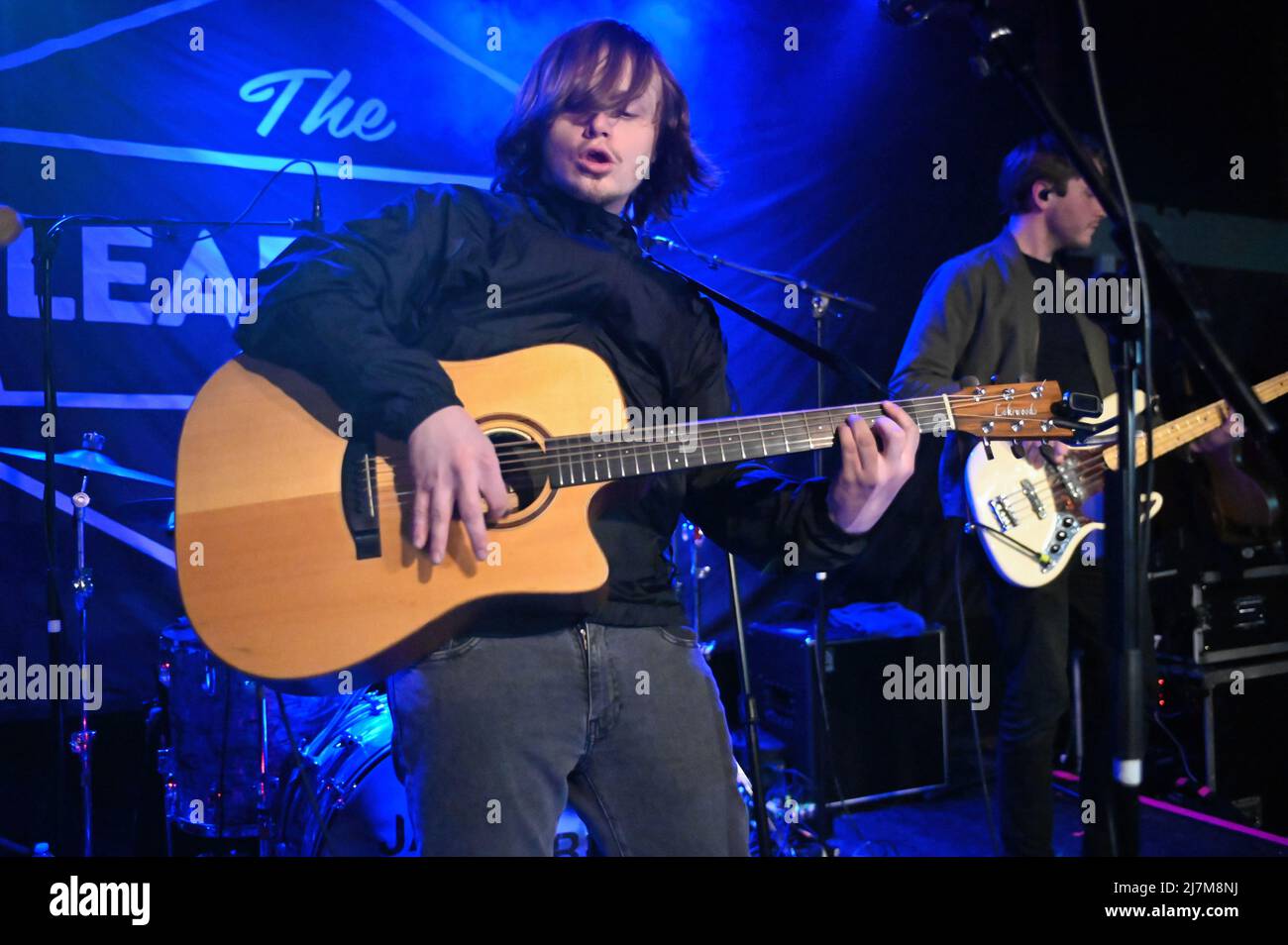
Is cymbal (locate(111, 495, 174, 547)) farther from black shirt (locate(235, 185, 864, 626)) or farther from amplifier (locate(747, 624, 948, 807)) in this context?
amplifier (locate(747, 624, 948, 807))

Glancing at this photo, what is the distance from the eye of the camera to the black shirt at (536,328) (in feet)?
6.29

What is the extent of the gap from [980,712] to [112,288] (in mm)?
5214

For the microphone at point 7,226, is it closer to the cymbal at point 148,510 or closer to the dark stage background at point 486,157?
the cymbal at point 148,510

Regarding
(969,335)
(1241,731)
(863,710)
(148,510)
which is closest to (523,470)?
(148,510)

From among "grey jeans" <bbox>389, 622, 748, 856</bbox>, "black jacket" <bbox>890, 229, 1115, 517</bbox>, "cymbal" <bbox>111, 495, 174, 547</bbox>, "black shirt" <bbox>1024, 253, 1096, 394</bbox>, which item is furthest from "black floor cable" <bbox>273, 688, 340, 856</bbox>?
"black shirt" <bbox>1024, 253, 1096, 394</bbox>

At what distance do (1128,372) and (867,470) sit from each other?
1.75ft

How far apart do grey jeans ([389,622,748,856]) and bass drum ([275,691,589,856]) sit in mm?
1218

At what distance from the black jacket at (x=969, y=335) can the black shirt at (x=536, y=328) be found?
1.61 meters

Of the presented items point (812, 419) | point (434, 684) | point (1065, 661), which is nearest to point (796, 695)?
point (1065, 661)

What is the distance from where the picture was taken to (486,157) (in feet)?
16.3

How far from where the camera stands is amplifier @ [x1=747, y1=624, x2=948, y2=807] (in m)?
4.90

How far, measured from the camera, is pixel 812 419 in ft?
7.27

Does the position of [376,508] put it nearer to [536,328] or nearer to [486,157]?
[536,328]

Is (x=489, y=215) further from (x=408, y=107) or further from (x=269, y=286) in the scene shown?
(x=408, y=107)
